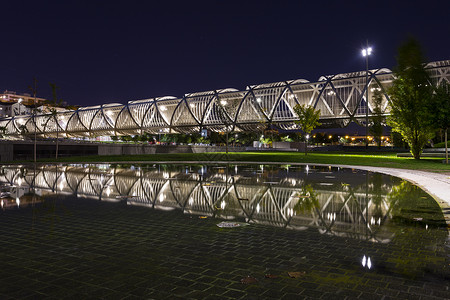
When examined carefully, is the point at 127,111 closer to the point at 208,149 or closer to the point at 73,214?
the point at 208,149

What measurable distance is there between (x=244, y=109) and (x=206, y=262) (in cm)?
8016

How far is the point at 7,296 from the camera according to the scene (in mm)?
3695

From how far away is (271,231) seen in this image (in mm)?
6453

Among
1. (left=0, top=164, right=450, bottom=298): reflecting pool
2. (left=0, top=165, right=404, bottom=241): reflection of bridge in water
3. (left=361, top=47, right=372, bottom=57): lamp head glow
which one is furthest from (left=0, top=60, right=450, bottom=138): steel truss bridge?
(left=0, top=164, right=450, bottom=298): reflecting pool

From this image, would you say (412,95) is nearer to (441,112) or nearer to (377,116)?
(441,112)

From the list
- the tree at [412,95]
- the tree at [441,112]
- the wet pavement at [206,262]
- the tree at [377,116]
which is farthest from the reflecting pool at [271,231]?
the tree at [377,116]

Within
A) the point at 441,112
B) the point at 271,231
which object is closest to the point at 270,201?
the point at 271,231

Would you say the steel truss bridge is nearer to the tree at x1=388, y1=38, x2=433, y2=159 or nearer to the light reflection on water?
the tree at x1=388, y1=38, x2=433, y2=159

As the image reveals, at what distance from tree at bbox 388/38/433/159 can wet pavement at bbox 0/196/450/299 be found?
27286mm

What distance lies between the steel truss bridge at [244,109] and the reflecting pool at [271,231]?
39809 millimetres

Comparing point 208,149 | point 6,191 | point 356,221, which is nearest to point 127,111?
point 208,149

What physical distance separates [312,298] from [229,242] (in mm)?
2251

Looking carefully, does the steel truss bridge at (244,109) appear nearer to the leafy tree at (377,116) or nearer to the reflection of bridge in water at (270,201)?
the leafy tree at (377,116)

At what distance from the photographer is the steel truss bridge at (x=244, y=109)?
65.6 metres
